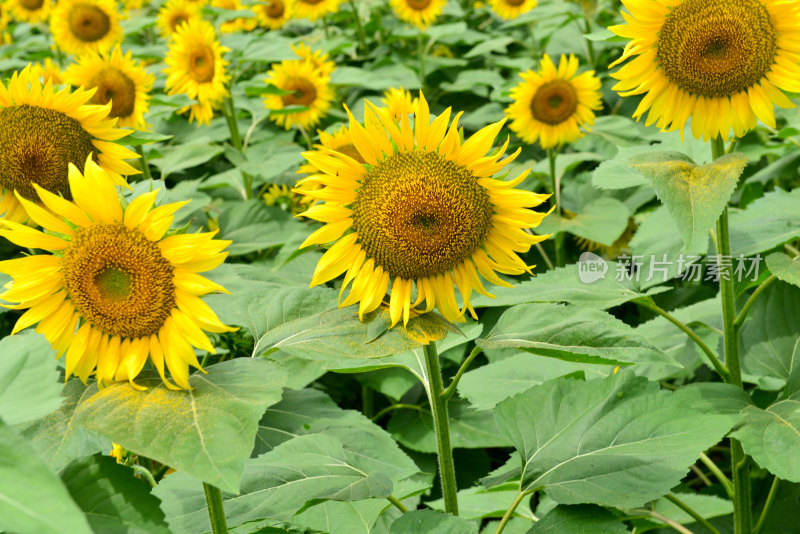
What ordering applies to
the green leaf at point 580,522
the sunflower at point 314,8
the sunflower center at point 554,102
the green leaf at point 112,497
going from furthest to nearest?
the sunflower at point 314,8, the sunflower center at point 554,102, the green leaf at point 580,522, the green leaf at point 112,497

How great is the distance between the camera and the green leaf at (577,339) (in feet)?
4.30

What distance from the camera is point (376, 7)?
19.6 ft

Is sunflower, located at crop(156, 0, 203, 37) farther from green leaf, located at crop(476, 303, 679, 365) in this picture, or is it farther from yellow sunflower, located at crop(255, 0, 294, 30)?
green leaf, located at crop(476, 303, 679, 365)

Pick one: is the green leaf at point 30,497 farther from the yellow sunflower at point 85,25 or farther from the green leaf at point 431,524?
the yellow sunflower at point 85,25

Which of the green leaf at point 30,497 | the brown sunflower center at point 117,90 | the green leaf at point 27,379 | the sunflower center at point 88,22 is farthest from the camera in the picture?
the sunflower center at point 88,22

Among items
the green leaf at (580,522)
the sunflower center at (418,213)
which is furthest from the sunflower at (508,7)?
the green leaf at (580,522)

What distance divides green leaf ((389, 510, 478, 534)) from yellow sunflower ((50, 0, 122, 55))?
4183mm

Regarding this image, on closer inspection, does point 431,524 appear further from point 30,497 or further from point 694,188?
point 694,188

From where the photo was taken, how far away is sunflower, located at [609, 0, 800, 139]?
182cm

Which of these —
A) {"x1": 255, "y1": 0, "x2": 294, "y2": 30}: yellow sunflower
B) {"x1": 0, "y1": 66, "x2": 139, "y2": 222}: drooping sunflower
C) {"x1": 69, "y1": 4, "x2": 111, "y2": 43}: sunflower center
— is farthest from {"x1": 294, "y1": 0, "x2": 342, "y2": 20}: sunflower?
{"x1": 0, "y1": 66, "x2": 139, "y2": 222}: drooping sunflower

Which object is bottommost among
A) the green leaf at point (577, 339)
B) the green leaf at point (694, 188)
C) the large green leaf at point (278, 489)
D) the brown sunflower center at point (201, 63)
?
the large green leaf at point (278, 489)

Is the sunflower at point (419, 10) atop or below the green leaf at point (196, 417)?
atop

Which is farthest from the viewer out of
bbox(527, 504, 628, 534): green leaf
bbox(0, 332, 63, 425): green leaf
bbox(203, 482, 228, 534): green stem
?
bbox(527, 504, 628, 534): green leaf

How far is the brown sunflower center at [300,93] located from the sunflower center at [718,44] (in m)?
2.48
